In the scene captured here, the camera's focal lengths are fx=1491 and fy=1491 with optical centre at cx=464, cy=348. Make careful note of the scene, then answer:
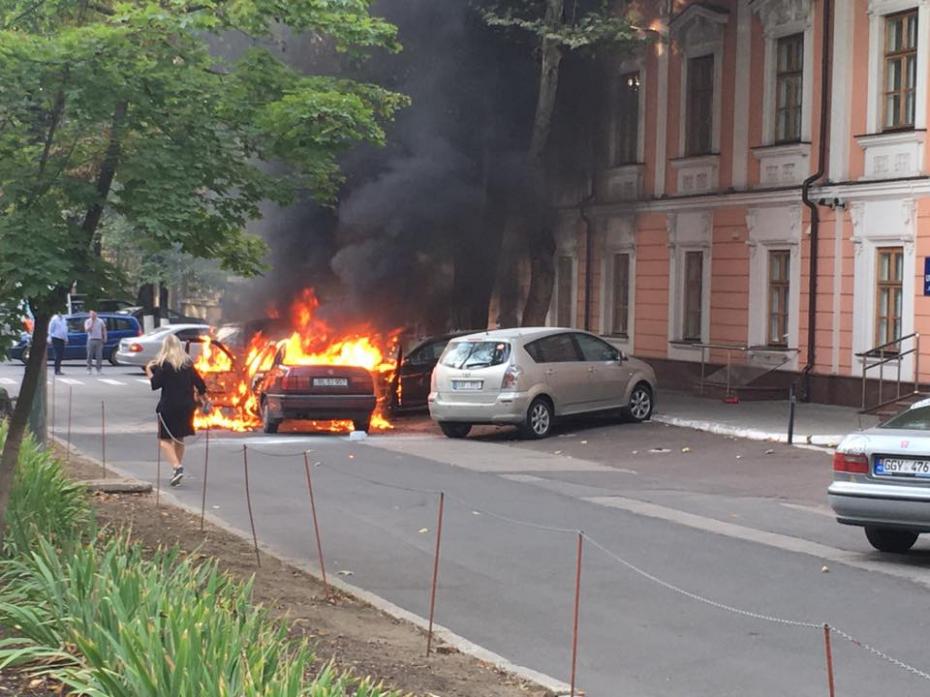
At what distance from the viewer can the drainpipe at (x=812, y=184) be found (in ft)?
83.7

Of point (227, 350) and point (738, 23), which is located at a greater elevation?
point (738, 23)

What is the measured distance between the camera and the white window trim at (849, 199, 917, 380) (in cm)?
2359

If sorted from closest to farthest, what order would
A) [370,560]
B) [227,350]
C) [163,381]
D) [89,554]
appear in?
1. [89,554]
2. [370,560]
3. [163,381]
4. [227,350]

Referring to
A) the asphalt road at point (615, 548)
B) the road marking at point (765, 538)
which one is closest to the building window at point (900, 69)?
the asphalt road at point (615, 548)

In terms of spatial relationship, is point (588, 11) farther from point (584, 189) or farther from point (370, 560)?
point (370, 560)

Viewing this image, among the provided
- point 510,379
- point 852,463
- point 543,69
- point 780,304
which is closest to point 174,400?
point 510,379

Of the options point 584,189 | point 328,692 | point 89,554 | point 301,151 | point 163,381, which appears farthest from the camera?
point 584,189

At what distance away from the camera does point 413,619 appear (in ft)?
30.0

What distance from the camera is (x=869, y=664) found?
8.05 m

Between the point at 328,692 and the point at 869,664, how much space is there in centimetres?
373

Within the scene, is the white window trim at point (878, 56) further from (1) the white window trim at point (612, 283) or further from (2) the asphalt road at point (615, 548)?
(1) the white window trim at point (612, 283)

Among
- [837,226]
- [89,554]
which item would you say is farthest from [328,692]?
[837,226]

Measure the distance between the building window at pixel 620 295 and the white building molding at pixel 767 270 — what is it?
491 cm

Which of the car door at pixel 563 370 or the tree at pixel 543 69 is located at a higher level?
the tree at pixel 543 69
